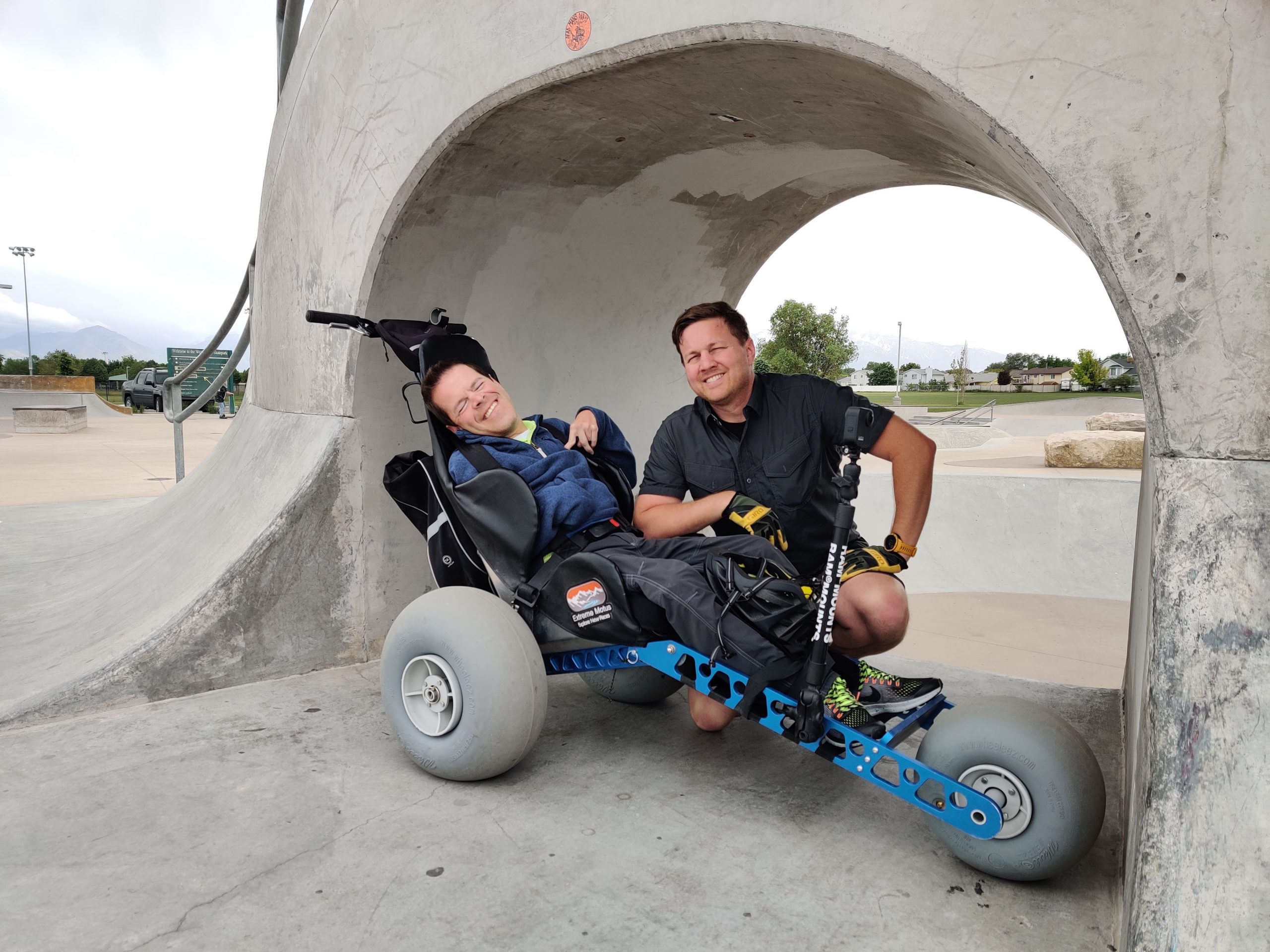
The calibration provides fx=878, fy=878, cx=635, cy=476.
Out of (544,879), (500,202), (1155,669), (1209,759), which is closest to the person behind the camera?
(1209,759)

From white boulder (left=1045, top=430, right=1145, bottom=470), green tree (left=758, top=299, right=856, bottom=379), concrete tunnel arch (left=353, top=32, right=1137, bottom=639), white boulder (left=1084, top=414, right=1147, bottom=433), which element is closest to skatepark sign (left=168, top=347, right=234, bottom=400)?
concrete tunnel arch (left=353, top=32, right=1137, bottom=639)

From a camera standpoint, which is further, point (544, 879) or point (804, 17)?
point (804, 17)

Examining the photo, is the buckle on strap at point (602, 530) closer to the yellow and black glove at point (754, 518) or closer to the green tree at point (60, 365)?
the yellow and black glove at point (754, 518)

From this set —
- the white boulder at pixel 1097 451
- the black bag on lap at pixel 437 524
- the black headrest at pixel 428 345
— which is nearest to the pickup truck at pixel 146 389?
the white boulder at pixel 1097 451

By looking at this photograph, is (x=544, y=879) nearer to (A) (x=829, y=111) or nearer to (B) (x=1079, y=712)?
(B) (x=1079, y=712)

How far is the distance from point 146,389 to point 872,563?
32407mm

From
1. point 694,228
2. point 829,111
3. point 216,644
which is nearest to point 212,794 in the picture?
point 216,644

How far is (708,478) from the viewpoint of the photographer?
3135 mm

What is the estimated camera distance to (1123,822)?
238 cm

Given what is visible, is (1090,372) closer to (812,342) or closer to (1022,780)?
(812,342)

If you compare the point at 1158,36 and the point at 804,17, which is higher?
the point at 804,17

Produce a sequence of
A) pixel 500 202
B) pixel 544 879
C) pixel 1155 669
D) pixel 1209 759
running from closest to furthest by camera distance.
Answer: pixel 1209 759
pixel 1155 669
pixel 544 879
pixel 500 202

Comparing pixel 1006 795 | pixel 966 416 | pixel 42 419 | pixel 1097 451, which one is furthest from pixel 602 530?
pixel 966 416

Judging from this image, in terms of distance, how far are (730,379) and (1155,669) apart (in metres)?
1.56
